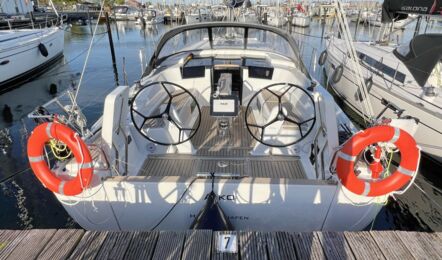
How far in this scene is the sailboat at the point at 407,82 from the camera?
12.3 ft

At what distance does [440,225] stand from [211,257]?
368 centimetres

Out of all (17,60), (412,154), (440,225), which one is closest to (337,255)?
(412,154)

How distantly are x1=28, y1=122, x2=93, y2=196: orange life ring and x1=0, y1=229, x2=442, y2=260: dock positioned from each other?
32 centimetres

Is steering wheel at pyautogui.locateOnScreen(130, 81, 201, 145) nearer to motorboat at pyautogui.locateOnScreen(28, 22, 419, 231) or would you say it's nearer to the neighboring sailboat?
motorboat at pyautogui.locateOnScreen(28, 22, 419, 231)

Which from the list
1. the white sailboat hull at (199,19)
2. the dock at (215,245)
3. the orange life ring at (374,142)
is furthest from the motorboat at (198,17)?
the dock at (215,245)

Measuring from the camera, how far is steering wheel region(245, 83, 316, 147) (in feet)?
10.00

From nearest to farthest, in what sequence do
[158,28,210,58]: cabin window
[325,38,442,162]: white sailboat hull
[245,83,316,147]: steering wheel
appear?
[245,83,316,147]: steering wheel, [325,38,442,162]: white sailboat hull, [158,28,210,58]: cabin window

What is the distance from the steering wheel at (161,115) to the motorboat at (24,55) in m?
7.17

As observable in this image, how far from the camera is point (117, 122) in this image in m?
2.67

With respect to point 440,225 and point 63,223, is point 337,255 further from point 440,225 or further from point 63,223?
point 63,223

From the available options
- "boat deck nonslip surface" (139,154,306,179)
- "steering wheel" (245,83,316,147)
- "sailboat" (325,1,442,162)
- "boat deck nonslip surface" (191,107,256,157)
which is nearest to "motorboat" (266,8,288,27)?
"sailboat" (325,1,442,162)

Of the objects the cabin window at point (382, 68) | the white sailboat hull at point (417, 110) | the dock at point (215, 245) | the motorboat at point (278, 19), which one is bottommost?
the white sailboat hull at point (417, 110)

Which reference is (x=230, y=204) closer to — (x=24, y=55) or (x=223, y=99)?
(x=223, y=99)

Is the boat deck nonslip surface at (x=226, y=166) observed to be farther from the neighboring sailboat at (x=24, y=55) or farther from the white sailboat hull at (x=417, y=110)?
the neighboring sailboat at (x=24, y=55)
